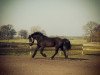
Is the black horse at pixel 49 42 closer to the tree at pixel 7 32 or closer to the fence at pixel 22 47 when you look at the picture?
the fence at pixel 22 47

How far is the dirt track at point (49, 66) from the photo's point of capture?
372 centimetres

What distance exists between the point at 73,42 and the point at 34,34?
597mm

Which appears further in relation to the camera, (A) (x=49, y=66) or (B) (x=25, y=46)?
(B) (x=25, y=46)

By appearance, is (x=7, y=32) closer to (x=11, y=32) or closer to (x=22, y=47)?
(x=11, y=32)

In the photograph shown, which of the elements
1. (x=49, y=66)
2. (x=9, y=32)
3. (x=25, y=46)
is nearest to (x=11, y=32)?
(x=9, y=32)

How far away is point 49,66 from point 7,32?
824mm

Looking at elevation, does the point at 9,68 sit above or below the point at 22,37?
below

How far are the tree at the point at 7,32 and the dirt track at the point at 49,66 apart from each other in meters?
0.31

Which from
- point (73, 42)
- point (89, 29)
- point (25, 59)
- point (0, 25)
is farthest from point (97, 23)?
point (0, 25)

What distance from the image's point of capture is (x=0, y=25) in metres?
3.91

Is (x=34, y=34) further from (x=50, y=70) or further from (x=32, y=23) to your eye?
(x=50, y=70)

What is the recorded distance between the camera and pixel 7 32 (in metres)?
3.95

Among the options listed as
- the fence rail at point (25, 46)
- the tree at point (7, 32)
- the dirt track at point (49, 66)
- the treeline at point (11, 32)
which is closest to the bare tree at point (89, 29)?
the fence rail at point (25, 46)

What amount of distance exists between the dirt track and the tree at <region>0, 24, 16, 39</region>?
1.02ft
